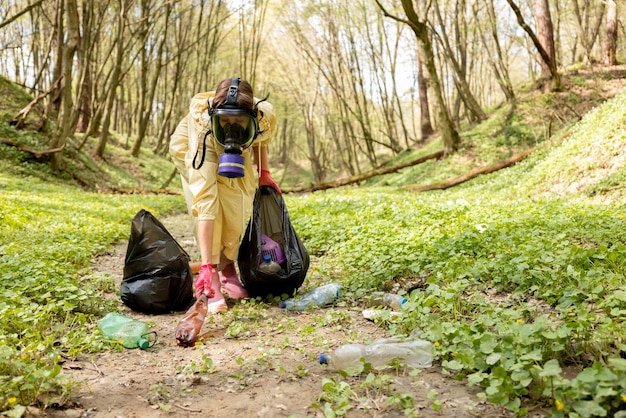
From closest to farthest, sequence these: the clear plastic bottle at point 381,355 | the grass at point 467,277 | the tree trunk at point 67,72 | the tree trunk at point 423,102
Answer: the grass at point 467,277
the clear plastic bottle at point 381,355
the tree trunk at point 67,72
the tree trunk at point 423,102

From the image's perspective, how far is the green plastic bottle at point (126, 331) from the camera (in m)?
2.70

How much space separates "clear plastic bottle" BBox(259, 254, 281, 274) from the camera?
11.5 ft

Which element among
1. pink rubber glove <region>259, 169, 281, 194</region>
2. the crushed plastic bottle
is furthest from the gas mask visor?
the crushed plastic bottle

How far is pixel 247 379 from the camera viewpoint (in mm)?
2244

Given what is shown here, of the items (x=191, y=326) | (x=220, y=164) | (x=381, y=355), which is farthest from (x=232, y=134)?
(x=381, y=355)

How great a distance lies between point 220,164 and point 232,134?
226mm

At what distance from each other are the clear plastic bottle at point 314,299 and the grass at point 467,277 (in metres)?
0.16

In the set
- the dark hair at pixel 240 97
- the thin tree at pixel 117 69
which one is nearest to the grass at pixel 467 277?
the dark hair at pixel 240 97

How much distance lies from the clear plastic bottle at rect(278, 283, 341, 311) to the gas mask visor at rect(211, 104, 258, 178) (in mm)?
1012

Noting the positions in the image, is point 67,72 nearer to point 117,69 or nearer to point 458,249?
point 117,69

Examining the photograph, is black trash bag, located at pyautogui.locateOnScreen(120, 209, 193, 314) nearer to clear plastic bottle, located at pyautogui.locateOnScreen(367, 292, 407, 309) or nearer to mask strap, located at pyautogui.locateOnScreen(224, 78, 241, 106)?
mask strap, located at pyautogui.locateOnScreen(224, 78, 241, 106)

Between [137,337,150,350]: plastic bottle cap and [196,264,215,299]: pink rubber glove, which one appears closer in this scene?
[137,337,150,350]: plastic bottle cap

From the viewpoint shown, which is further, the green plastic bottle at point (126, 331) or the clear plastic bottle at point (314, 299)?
the clear plastic bottle at point (314, 299)

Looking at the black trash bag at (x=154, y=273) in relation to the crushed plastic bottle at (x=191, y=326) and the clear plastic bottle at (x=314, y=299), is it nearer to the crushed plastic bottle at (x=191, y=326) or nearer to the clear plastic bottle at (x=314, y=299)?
the crushed plastic bottle at (x=191, y=326)
